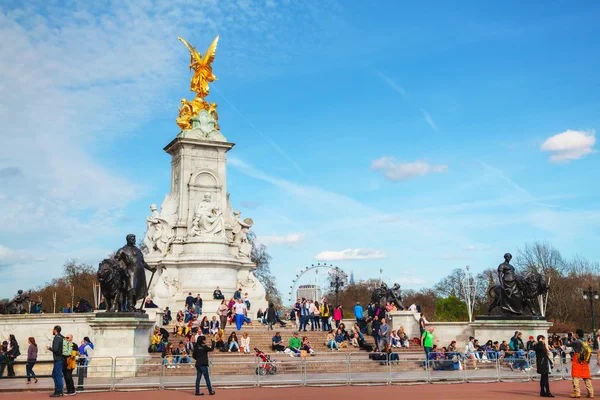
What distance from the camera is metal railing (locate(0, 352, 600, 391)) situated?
18609 millimetres

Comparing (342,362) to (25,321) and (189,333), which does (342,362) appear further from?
(25,321)

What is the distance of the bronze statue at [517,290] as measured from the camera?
26.0 m

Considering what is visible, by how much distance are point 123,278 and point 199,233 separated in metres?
14.9

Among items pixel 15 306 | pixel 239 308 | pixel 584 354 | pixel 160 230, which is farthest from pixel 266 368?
pixel 160 230

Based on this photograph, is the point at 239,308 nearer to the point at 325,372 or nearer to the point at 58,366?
the point at 325,372

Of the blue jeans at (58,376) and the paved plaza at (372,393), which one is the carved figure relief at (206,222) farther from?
the blue jeans at (58,376)

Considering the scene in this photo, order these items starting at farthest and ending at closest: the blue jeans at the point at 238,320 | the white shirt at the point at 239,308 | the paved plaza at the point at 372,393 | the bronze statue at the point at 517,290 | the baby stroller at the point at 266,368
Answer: the white shirt at the point at 239,308 → the blue jeans at the point at 238,320 → the bronze statue at the point at 517,290 → the baby stroller at the point at 266,368 → the paved plaza at the point at 372,393

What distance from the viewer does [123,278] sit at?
23094 mm

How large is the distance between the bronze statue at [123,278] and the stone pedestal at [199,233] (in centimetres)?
1184

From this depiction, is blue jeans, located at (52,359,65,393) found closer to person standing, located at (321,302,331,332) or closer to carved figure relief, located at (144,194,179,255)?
person standing, located at (321,302,331,332)

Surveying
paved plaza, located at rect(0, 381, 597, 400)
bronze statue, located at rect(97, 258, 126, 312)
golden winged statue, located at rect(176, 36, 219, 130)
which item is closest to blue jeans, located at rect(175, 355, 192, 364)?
bronze statue, located at rect(97, 258, 126, 312)

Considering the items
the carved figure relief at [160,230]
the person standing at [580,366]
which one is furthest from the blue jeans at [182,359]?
the carved figure relief at [160,230]

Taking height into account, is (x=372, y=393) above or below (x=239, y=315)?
below

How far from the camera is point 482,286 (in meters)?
75.1
